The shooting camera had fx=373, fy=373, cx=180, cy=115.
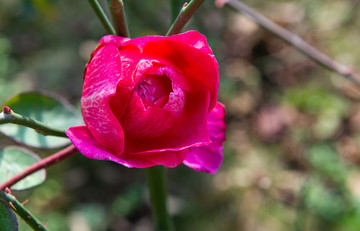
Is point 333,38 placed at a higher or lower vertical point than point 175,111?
lower

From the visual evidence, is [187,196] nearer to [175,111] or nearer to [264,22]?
[264,22]

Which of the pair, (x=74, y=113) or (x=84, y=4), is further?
(x=84, y=4)

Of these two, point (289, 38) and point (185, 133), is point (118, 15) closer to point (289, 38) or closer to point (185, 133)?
point (185, 133)

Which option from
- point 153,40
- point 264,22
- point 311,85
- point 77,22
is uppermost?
point 153,40

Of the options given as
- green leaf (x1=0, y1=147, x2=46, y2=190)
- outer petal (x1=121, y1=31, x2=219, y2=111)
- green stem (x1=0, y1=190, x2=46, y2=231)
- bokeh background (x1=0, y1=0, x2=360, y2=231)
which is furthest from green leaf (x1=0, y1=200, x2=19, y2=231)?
bokeh background (x1=0, y1=0, x2=360, y2=231)

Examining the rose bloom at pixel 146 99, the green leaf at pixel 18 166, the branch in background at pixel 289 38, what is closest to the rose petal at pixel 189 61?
the rose bloom at pixel 146 99

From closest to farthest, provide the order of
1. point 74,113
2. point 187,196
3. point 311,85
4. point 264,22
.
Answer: point 74,113 → point 264,22 → point 187,196 → point 311,85

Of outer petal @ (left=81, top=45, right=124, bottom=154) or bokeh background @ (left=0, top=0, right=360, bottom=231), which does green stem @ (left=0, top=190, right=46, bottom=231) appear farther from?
bokeh background @ (left=0, top=0, right=360, bottom=231)

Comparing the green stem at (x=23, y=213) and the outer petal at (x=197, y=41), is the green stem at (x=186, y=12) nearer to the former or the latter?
the outer petal at (x=197, y=41)

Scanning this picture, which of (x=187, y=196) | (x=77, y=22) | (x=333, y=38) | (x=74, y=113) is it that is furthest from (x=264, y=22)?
(x=77, y=22)
